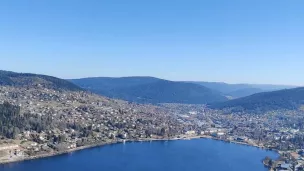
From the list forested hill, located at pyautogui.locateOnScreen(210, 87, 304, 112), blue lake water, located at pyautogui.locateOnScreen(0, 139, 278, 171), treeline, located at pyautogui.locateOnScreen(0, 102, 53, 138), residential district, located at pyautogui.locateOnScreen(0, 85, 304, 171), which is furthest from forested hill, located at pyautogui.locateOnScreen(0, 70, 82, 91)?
forested hill, located at pyautogui.locateOnScreen(210, 87, 304, 112)

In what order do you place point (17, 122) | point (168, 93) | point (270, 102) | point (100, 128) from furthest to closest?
point (168, 93) → point (270, 102) → point (100, 128) → point (17, 122)

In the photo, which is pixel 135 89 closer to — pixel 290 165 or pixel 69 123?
pixel 69 123

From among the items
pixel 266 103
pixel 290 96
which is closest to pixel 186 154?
pixel 266 103

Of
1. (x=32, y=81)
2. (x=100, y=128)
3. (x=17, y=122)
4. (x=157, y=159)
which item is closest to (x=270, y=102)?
(x=32, y=81)

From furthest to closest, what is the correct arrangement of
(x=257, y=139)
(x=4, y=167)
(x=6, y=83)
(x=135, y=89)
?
(x=135, y=89)
(x=6, y=83)
(x=257, y=139)
(x=4, y=167)

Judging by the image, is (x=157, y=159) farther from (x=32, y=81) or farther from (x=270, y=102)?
(x=270, y=102)

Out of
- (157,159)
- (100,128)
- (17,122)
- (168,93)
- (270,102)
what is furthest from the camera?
(168,93)
